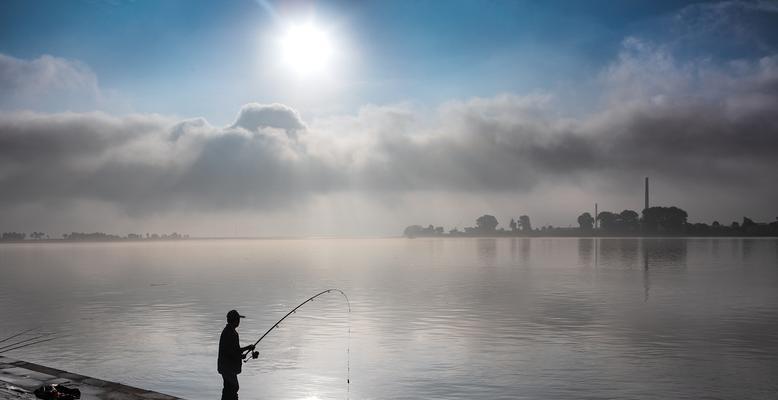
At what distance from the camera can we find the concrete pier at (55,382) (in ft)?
53.3

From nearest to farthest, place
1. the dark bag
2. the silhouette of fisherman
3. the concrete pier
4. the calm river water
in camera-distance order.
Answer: the silhouette of fisherman
the dark bag
the concrete pier
the calm river water

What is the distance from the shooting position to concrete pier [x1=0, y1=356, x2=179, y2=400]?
16.2 metres

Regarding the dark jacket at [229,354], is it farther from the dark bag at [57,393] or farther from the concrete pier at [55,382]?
the dark bag at [57,393]

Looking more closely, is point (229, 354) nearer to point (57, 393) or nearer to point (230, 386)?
point (230, 386)

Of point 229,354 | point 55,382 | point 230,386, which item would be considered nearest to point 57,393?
point 55,382

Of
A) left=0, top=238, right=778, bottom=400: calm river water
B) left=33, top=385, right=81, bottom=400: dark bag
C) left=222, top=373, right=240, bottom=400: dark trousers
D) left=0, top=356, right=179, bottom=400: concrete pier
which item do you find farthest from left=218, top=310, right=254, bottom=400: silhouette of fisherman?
left=0, top=238, right=778, bottom=400: calm river water

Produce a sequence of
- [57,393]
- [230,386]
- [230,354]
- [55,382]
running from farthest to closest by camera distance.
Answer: [55,382] → [57,393] → [230,386] → [230,354]

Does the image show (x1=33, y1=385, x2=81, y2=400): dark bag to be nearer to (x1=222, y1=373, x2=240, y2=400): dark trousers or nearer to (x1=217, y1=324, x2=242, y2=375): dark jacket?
(x1=222, y1=373, x2=240, y2=400): dark trousers

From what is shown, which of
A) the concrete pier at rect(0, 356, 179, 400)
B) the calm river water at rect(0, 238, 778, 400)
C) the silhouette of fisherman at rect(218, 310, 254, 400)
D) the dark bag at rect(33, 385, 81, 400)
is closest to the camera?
the silhouette of fisherman at rect(218, 310, 254, 400)

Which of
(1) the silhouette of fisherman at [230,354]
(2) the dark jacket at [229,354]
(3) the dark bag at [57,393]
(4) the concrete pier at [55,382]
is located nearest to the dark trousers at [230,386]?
(1) the silhouette of fisherman at [230,354]

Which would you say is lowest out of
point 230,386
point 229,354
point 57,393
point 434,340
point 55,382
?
point 434,340

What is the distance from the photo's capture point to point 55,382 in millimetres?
17828

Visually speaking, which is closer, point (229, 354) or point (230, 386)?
point (229, 354)

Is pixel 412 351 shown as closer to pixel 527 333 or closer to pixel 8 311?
pixel 527 333
